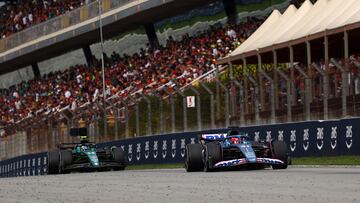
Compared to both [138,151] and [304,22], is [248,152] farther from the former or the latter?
[304,22]

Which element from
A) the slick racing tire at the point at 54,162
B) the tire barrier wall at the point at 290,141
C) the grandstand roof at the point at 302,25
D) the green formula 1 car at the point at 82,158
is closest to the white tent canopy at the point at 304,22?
the grandstand roof at the point at 302,25

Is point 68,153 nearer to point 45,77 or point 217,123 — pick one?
point 217,123

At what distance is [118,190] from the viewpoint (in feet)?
49.5

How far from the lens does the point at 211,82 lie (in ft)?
101

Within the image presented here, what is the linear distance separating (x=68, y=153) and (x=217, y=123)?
167 inches

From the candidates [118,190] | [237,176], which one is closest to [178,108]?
A: [237,176]

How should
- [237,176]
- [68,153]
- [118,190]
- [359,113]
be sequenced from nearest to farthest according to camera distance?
1. [118,190]
2. [237,176]
3. [359,113]
4. [68,153]

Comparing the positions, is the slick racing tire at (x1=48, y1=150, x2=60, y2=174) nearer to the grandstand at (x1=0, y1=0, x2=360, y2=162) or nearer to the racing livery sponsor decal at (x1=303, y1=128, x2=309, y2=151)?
the grandstand at (x1=0, y1=0, x2=360, y2=162)

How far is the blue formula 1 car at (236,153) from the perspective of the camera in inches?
818

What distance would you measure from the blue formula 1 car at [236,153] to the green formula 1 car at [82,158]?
6.34 meters

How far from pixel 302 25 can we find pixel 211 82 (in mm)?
4541

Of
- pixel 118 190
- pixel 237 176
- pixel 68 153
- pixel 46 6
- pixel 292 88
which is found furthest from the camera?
pixel 46 6

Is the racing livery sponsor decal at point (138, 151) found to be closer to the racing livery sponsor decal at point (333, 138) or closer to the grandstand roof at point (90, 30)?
the racing livery sponsor decal at point (333, 138)

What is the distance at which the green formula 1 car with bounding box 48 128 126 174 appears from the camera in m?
27.7
